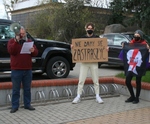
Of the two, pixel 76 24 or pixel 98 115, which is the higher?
pixel 76 24

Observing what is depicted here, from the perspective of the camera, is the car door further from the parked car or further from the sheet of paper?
the parked car

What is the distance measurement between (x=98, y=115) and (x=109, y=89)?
7.40 feet

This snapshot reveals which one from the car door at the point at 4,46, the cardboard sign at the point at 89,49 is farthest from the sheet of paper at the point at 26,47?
the car door at the point at 4,46

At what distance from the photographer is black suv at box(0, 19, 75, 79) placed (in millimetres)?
8875

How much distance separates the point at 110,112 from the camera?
251 inches

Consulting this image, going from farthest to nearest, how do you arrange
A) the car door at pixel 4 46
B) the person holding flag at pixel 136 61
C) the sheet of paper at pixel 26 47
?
1. the car door at pixel 4 46
2. the person holding flag at pixel 136 61
3. the sheet of paper at pixel 26 47

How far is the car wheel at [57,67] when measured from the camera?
961 centimetres

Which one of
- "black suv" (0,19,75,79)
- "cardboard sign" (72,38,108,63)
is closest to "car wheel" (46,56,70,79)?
"black suv" (0,19,75,79)

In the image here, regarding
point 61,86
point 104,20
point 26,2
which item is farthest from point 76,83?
point 26,2

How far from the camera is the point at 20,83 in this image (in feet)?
20.7

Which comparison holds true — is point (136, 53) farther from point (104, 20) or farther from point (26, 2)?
point (26, 2)

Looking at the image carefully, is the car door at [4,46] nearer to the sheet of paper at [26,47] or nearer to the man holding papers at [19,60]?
the man holding papers at [19,60]

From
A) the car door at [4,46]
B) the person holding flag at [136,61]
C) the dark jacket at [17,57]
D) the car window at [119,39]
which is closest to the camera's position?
the dark jacket at [17,57]

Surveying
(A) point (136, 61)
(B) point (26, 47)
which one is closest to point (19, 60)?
(B) point (26, 47)
